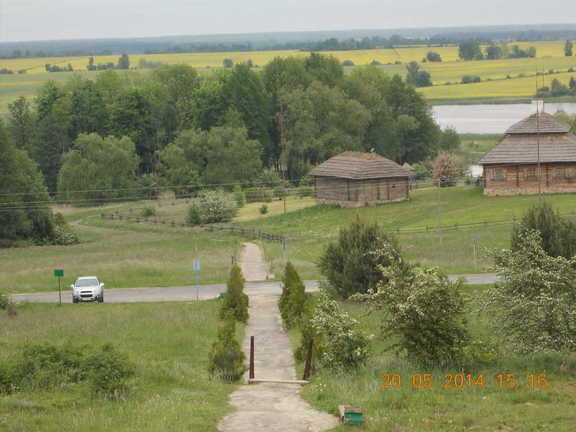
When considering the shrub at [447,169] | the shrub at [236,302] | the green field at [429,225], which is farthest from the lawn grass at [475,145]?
the shrub at [236,302]

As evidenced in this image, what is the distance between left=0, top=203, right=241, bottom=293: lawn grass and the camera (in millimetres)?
42469

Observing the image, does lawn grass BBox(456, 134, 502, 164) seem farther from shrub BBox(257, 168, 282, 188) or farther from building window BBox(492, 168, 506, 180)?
building window BBox(492, 168, 506, 180)

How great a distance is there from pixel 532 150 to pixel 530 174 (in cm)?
174

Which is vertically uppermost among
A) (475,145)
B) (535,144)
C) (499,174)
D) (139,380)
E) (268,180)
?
(535,144)

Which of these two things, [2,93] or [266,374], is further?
[2,93]

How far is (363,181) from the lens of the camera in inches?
2726

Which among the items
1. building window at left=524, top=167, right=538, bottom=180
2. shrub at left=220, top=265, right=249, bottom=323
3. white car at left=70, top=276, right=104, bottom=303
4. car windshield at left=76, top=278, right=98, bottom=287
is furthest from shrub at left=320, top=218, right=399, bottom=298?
building window at left=524, top=167, right=538, bottom=180

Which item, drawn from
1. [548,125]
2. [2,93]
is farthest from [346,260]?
[2,93]

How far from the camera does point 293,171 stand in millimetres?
104875

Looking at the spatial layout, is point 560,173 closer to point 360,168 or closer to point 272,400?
point 360,168

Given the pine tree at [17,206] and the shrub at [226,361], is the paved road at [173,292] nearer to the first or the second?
the shrub at [226,361]

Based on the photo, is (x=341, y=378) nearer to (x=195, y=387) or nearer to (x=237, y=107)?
(x=195, y=387)

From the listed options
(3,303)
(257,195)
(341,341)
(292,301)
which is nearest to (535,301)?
(341,341)

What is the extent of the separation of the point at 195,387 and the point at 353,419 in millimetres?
4673
